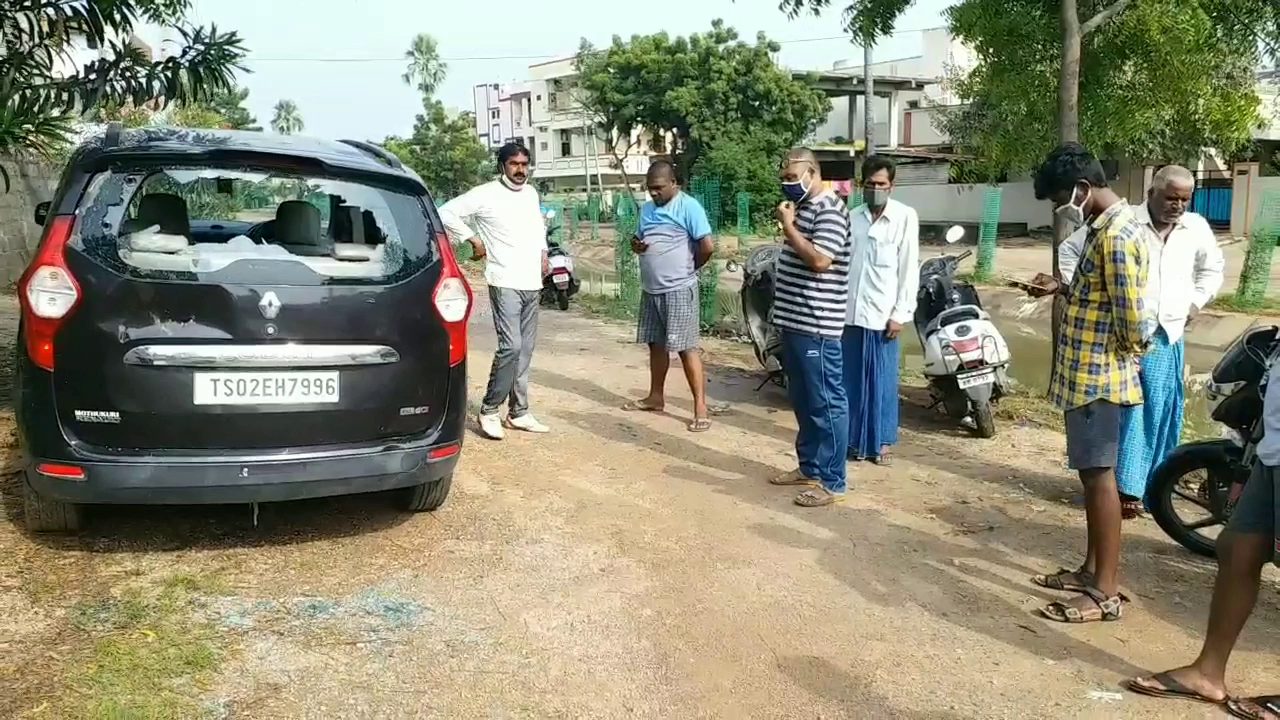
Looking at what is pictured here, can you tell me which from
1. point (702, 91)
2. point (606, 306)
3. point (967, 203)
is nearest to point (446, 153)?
point (702, 91)

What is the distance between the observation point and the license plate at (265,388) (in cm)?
384

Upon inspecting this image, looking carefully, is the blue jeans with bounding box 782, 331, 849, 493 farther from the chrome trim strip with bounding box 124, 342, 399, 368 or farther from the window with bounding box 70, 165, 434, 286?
the chrome trim strip with bounding box 124, 342, 399, 368

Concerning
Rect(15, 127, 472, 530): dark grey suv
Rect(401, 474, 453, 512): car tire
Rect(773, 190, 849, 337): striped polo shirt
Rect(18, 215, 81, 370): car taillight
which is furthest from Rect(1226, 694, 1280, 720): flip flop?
Rect(18, 215, 81, 370): car taillight

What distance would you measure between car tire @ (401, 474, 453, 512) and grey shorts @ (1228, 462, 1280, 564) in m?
2.98

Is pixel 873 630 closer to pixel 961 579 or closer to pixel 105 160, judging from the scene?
pixel 961 579

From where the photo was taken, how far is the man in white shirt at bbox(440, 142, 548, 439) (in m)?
6.19

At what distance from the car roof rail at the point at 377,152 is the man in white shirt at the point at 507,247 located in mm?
1116

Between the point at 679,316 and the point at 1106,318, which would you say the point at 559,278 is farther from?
the point at 1106,318

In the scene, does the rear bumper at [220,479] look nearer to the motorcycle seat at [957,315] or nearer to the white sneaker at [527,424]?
the white sneaker at [527,424]

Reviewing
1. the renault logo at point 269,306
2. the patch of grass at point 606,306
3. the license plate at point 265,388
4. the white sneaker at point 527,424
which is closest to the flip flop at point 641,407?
the white sneaker at point 527,424

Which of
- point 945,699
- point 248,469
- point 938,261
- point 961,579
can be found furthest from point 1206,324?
point 248,469

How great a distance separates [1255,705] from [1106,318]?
1.29 m

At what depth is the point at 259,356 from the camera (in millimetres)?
3900

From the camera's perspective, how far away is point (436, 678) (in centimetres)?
332
